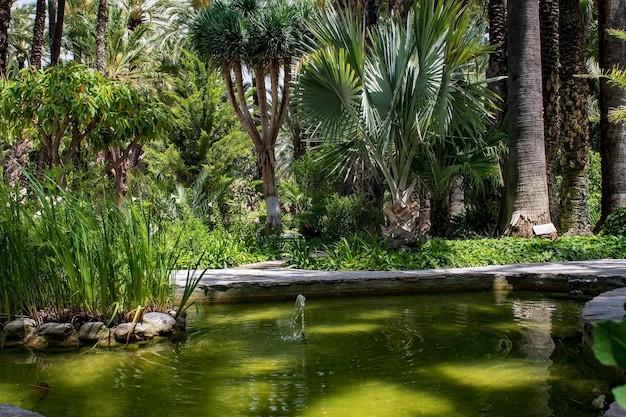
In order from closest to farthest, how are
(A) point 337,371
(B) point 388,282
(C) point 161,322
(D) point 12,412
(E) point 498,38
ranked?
(D) point 12,412 → (A) point 337,371 → (C) point 161,322 → (B) point 388,282 → (E) point 498,38

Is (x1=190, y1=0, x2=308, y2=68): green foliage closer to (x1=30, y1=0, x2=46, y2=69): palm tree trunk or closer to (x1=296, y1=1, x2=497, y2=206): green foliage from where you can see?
(x1=296, y1=1, x2=497, y2=206): green foliage

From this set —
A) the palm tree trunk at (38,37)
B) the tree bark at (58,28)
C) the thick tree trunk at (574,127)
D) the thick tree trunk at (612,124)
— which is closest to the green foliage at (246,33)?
the tree bark at (58,28)

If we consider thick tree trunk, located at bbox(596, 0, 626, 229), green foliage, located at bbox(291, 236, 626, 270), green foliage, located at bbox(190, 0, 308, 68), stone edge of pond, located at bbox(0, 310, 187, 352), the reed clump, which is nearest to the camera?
the reed clump

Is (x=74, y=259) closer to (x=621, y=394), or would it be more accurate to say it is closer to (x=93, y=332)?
(x=93, y=332)

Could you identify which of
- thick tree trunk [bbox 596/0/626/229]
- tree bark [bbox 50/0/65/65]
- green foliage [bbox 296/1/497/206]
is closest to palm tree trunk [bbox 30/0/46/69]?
tree bark [bbox 50/0/65/65]

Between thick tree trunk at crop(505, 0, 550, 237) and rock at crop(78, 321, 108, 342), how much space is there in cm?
835

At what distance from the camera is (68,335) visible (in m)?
5.52

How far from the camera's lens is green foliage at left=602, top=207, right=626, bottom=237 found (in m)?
11.4

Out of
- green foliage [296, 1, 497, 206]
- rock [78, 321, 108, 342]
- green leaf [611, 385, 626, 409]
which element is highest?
green foliage [296, 1, 497, 206]

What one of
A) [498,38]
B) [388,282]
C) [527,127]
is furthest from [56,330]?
[498,38]

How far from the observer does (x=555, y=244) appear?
35.0 feet

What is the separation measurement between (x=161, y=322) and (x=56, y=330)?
0.97 metres

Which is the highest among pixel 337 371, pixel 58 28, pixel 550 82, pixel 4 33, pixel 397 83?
pixel 58 28

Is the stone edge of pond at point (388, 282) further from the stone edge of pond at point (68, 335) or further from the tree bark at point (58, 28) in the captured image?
the tree bark at point (58, 28)
